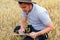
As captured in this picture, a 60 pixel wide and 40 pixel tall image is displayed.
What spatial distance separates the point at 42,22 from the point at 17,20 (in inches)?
57.0

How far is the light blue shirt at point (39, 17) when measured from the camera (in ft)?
9.28

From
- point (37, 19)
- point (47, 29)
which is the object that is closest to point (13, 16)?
point (37, 19)

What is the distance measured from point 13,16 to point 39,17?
1720 millimetres

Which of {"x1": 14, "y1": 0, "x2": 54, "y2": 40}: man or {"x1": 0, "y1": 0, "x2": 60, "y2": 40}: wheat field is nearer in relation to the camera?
{"x1": 14, "y1": 0, "x2": 54, "y2": 40}: man

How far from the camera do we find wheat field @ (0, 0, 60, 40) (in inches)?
146

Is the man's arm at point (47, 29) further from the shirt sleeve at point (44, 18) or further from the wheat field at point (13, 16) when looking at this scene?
the wheat field at point (13, 16)

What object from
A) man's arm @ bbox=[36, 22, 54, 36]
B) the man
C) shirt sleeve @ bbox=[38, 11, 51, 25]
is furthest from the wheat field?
shirt sleeve @ bbox=[38, 11, 51, 25]

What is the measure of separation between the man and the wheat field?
526mm

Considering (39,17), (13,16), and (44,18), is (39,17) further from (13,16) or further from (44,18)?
(13,16)

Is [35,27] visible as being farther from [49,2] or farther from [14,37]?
[49,2]

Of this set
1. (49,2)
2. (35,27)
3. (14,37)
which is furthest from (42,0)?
(35,27)

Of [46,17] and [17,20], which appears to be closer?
[46,17]

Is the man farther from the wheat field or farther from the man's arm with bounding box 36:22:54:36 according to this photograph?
the wheat field

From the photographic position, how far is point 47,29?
2852 mm
